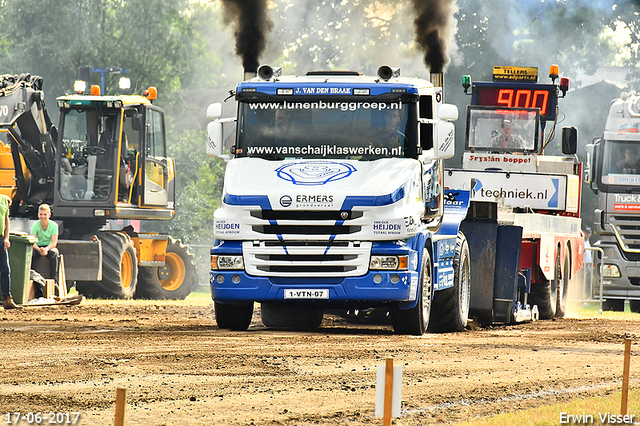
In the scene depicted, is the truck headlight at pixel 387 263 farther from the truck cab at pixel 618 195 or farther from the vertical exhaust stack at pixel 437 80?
the truck cab at pixel 618 195

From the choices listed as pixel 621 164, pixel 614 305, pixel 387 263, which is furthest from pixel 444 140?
pixel 614 305

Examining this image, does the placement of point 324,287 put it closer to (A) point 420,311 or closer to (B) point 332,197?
(B) point 332,197

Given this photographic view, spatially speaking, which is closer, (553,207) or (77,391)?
(77,391)

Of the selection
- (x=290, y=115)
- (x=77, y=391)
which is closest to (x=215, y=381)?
(x=77, y=391)

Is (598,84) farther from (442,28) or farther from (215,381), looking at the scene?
(215,381)

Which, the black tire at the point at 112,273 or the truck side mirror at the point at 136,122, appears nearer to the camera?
the black tire at the point at 112,273

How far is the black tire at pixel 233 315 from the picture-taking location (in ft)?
48.8

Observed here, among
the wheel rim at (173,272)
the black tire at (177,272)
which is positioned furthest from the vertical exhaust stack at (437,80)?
the wheel rim at (173,272)

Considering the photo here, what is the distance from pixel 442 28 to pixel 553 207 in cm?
380

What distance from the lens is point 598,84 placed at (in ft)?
172

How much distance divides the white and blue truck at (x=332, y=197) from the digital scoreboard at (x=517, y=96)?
10.6 metres

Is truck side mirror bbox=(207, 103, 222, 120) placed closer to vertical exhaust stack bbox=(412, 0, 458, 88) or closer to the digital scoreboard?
vertical exhaust stack bbox=(412, 0, 458, 88)

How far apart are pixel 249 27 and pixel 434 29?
333 centimetres

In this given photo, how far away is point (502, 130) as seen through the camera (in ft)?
80.7
